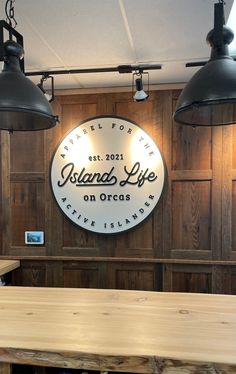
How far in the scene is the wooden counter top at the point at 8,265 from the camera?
9.21ft

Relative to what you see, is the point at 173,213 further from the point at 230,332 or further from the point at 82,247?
the point at 230,332

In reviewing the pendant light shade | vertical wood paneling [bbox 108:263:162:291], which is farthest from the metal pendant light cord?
vertical wood paneling [bbox 108:263:162:291]

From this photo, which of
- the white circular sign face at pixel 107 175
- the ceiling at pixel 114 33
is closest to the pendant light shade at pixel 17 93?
the ceiling at pixel 114 33

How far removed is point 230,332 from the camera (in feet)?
4.19

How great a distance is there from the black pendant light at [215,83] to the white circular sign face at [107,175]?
4.78 ft

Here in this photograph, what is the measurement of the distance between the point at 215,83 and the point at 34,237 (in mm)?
2448

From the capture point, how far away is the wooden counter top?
2.81 metres

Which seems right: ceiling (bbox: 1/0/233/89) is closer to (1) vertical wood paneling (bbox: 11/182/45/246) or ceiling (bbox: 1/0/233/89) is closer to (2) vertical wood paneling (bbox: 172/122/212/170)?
(2) vertical wood paneling (bbox: 172/122/212/170)

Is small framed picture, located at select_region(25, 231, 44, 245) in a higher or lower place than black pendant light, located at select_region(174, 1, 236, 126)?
lower

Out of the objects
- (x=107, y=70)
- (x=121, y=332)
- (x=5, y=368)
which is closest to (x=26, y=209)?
(x=107, y=70)

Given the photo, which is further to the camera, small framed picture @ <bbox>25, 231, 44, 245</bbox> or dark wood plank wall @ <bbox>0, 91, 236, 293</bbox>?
small framed picture @ <bbox>25, 231, 44, 245</bbox>

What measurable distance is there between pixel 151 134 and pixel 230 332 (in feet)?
6.75

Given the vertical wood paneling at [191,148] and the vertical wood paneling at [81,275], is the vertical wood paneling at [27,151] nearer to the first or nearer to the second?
the vertical wood paneling at [81,275]

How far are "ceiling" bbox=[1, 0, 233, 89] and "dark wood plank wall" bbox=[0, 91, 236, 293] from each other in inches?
19.6
